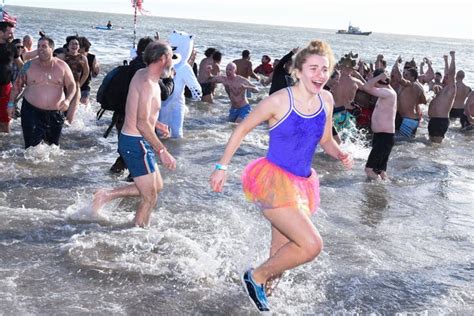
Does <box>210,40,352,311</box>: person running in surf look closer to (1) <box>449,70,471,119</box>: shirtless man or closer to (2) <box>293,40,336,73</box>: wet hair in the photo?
(2) <box>293,40,336,73</box>: wet hair

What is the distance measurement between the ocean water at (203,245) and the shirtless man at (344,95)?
1.74 meters

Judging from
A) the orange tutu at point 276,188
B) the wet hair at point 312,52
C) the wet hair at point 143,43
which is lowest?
the orange tutu at point 276,188

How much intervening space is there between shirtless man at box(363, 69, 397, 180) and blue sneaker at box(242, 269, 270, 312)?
5.32 metres

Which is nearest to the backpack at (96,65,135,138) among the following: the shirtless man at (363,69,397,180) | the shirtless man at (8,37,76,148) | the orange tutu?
the shirtless man at (8,37,76,148)

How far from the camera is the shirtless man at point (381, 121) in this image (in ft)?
29.2

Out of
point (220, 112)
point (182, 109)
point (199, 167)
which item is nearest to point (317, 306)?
point (199, 167)

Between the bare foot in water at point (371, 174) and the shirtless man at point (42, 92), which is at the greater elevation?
the shirtless man at point (42, 92)

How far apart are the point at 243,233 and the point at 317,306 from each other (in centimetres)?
172

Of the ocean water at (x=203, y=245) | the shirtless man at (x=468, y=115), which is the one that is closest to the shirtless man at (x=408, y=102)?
the shirtless man at (x=468, y=115)

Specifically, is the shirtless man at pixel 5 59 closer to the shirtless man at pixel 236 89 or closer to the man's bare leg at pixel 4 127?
the man's bare leg at pixel 4 127

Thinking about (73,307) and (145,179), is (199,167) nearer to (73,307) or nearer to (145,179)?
(145,179)

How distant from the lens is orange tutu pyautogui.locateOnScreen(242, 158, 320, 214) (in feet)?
13.2

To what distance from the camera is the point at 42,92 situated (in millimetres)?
8164

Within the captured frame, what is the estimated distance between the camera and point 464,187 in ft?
30.8
